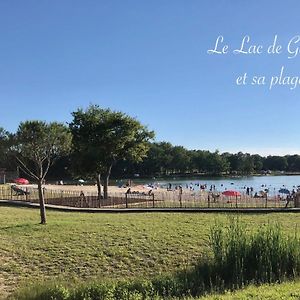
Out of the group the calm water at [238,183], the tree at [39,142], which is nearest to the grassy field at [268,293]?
the tree at [39,142]

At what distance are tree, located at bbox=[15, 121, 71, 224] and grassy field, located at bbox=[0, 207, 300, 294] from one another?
108 inches

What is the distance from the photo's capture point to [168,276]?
14.2 meters

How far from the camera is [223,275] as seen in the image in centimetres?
1369

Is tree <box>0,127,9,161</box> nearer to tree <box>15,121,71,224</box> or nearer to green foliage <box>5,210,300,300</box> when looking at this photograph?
tree <box>15,121,71,224</box>

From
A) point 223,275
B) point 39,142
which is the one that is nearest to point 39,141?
point 39,142

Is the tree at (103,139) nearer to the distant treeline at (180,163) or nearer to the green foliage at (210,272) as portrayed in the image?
the green foliage at (210,272)

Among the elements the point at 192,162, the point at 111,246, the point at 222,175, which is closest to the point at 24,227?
the point at 111,246

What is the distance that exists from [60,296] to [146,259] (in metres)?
4.05

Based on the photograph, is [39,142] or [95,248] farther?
[39,142]

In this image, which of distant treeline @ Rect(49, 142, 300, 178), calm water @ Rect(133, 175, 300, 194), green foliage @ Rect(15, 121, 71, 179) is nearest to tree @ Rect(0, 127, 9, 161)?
green foliage @ Rect(15, 121, 71, 179)

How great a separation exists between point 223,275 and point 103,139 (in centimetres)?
2951

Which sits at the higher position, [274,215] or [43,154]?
[43,154]

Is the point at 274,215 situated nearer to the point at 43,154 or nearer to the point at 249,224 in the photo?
the point at 249,224

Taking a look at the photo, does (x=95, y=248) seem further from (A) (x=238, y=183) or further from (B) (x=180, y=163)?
(B) (x=180, y=163)
